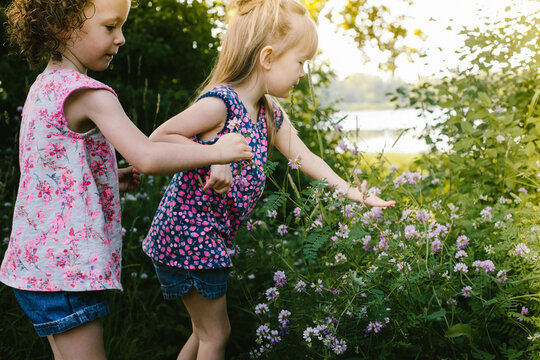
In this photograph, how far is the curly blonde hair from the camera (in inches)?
69.0

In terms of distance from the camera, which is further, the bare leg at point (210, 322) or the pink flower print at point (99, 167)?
the bare leg at point (210, 322)

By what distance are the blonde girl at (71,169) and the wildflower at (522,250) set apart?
1.11 meters

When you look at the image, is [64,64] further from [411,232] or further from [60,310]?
[411,232]

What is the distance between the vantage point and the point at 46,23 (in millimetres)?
1781

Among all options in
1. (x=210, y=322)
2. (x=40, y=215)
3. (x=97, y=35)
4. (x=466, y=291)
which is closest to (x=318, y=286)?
(x=210, y=322)

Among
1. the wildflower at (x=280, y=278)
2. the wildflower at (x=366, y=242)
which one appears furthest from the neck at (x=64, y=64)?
the wildflower at (x=366, y=242)

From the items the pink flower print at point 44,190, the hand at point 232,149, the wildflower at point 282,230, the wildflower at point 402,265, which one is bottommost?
the wildflower at point 402,265

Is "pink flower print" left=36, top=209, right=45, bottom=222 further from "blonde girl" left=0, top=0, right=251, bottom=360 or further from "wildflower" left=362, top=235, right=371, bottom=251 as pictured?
"wildflower" left=362, top=235, right=371, bottom=251

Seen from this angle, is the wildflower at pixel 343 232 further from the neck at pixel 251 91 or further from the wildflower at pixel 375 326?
the neck at pixel 251 91

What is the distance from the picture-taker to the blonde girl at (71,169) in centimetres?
167

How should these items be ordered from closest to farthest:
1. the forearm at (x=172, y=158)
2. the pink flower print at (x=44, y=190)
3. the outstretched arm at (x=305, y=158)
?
the forearm at (x=172, y=158) → the pink flower print at (x=44, y=190) → the outstretched arm at (x=305, y=158)

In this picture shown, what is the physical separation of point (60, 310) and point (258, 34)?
4.18 feet

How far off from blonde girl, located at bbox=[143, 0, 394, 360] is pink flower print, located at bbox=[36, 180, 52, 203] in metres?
0.41

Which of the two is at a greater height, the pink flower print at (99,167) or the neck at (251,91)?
the neck at (251,91)
